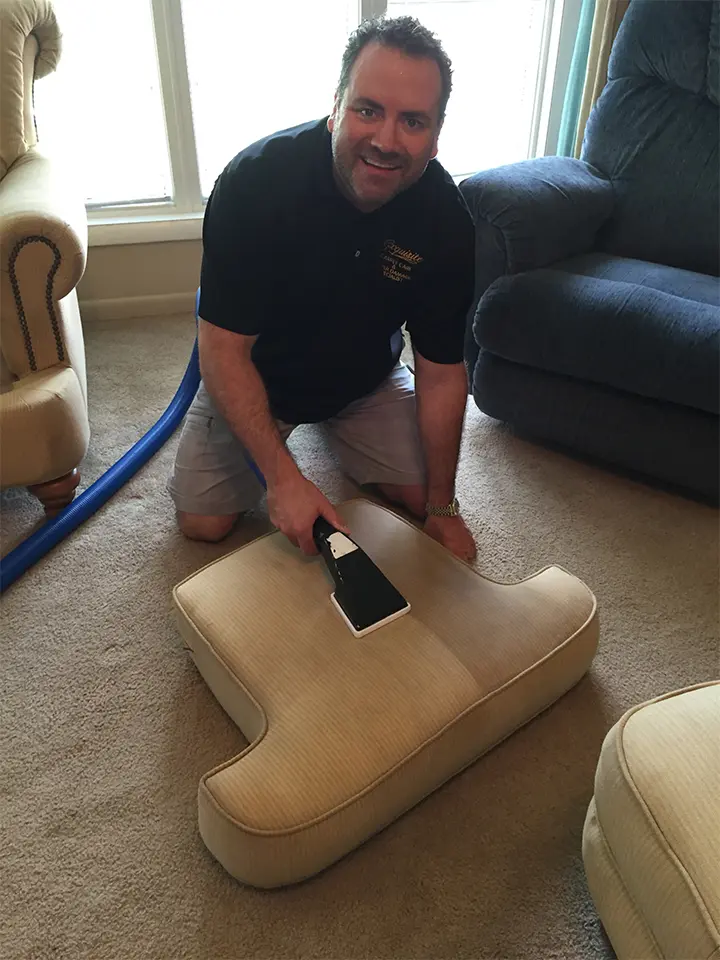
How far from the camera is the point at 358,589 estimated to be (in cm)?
123

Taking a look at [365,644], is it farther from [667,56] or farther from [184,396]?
[667,56]

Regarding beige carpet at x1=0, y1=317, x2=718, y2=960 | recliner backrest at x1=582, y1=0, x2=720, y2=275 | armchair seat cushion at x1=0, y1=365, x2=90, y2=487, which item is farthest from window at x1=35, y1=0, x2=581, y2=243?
beige carpet at x1=0, y1=317, x2=718, y2=960

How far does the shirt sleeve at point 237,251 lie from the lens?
131 centimetres

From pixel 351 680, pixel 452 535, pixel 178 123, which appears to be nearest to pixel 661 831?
pixel 351 680

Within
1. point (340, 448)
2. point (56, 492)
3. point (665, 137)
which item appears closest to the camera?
point (56, 492)

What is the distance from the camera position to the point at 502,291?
183 cm

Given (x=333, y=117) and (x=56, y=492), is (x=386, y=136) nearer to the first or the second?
(x=333, y=117)

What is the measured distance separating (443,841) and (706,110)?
200 centimetres

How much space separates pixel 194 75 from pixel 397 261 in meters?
1.51

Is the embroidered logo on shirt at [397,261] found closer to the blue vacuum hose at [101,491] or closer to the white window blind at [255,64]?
the blue vacuum hose at [101,491]

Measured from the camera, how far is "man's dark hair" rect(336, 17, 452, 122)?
1.16m

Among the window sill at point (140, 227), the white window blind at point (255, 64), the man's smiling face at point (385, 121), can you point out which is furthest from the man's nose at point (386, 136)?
the white window blind at point (255, 64)

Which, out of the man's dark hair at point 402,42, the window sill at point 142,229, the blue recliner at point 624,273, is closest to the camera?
the man's dark hair at point 402,42

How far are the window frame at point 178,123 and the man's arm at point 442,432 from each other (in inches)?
54.7
